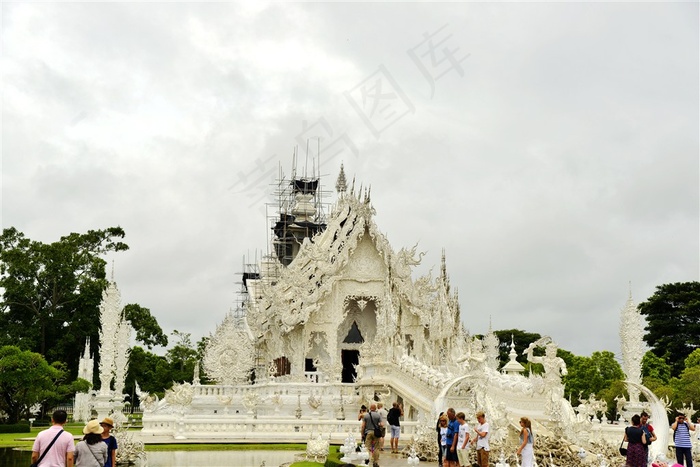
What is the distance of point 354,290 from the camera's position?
35250 mm

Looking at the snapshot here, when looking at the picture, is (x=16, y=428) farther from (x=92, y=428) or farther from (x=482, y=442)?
(x=92, y=428)

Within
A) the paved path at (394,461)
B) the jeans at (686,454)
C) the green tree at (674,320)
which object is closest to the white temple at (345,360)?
the paved path at (394,461)

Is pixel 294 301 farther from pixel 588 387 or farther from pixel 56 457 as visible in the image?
pixel 56 457

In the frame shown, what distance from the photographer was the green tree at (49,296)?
43.4m

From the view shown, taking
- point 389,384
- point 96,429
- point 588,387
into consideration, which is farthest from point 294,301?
point 96,429

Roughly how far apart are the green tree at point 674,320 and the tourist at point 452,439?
3481cm

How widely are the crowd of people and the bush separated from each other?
73.4ft

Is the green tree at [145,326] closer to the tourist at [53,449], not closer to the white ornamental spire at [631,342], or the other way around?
the white ornamental spire at [631,342]

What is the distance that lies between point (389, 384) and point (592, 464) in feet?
43.6

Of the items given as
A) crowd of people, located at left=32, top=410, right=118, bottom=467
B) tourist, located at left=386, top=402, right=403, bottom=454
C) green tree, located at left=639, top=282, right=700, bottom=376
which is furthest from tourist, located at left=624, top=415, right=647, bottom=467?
green tree, located at left=639, top=282, right=700, bottom=376

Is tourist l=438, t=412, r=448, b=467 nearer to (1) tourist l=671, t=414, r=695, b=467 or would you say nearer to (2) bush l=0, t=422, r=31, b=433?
(1) tourist l=671, t=414, r=695, b=467

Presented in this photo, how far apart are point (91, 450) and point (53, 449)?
458mm

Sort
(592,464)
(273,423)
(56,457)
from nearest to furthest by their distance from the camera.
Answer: (56,457) < (592,464) < (273,423)

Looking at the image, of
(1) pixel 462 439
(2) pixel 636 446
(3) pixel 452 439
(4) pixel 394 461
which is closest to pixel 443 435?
(1) pixel 462 439
